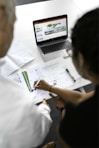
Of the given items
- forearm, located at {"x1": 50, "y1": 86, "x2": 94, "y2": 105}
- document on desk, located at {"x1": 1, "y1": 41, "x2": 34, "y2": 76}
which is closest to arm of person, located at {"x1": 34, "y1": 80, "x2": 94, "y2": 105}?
forearm, located at {"x1": 50, "y1": 86, "x2": 94, "y2": 105}

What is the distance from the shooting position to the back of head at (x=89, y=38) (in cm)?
83

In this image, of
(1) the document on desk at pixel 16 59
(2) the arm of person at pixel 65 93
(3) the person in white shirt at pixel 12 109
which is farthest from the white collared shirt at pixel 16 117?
(1) the document on desk at pixel 16 59

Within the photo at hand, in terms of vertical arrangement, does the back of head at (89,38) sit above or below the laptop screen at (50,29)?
above

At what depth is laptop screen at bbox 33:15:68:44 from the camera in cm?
158

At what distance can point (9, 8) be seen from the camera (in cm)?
98

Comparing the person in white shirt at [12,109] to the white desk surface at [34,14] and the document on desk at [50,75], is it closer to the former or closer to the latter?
the document on desk at [50,75]

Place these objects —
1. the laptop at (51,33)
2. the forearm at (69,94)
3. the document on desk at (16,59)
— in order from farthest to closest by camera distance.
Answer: the laptop at (51,33), the document on desk at (16,59), the forearm at (69,94)

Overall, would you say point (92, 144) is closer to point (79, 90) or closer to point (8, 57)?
point (79, 90)

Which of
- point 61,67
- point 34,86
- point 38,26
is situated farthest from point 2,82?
point 38,26

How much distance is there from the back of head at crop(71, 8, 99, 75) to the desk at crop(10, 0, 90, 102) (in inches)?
30.7

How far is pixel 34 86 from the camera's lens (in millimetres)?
1390

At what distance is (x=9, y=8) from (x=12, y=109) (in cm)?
40

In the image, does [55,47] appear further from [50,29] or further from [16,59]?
[16,59]

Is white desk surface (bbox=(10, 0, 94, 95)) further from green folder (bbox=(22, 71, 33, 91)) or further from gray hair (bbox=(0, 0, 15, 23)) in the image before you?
gray hair (bbox=(0, 0, 15, 23))
